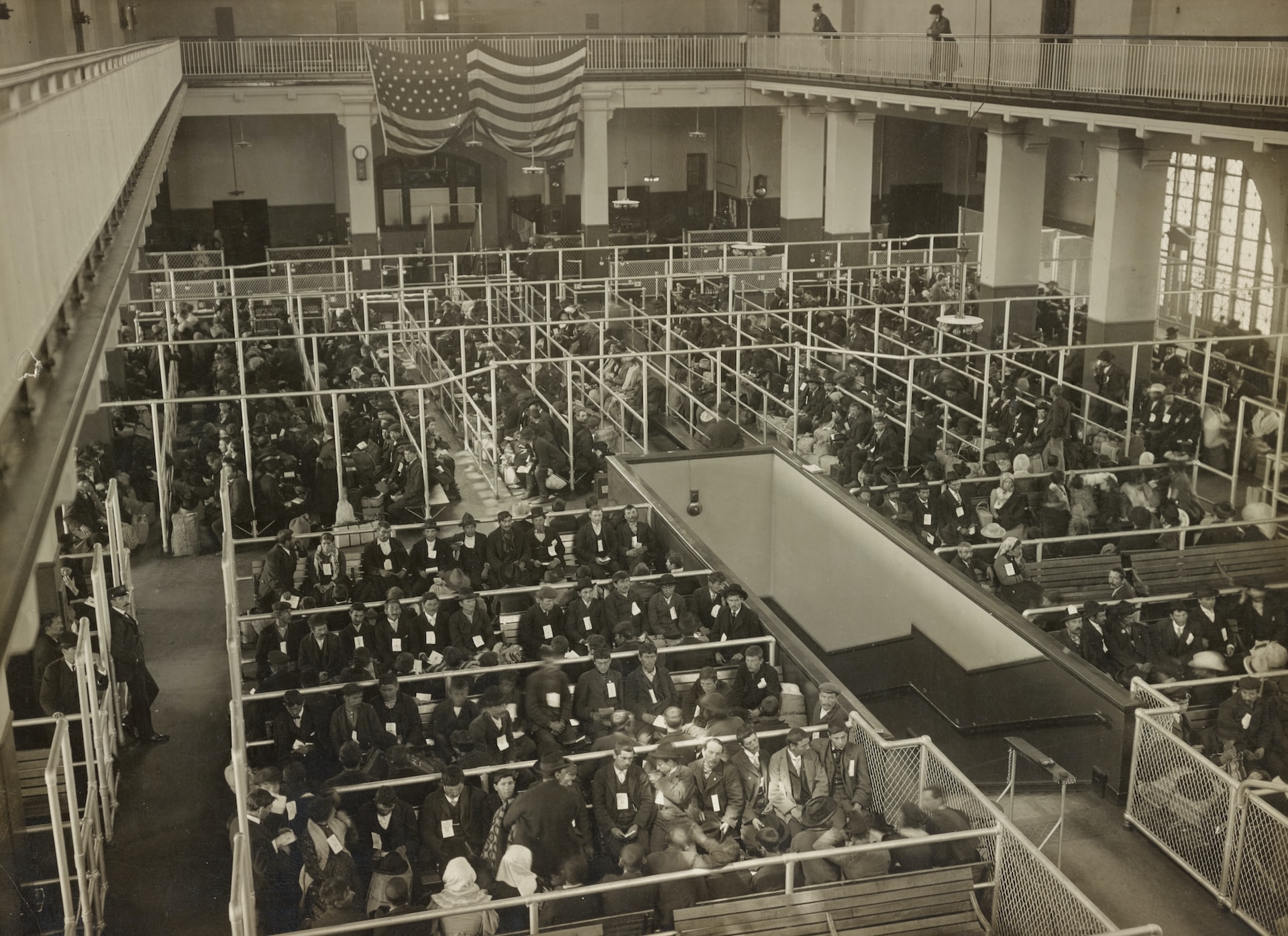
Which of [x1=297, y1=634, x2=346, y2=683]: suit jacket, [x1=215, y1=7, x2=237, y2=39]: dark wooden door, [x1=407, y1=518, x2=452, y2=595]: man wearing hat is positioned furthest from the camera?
[x1=215, y1=7, x2=237, y2=39]: dark wooden door

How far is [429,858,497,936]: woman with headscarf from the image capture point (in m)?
7.56

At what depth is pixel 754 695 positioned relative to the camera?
10.6 metres

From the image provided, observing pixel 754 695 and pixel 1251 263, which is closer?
pixel 754 695

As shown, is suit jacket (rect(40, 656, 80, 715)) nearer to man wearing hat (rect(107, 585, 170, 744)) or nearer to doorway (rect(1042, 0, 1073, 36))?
man wearing hat (rect(107, 585, 170, 744))

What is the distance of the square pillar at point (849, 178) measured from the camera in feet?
102

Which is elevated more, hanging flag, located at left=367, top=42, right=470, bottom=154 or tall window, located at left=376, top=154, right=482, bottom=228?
hanging flag, located at left=367, top=42, right=470, bottom=154

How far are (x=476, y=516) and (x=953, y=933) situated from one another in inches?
359

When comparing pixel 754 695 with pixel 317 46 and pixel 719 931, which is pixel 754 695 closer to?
pixel 719 931

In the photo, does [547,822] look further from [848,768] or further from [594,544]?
[594,544]

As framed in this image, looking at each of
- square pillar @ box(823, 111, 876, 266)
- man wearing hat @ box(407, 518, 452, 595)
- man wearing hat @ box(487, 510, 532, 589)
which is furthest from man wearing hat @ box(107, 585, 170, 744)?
square pillar @ box(823, 111, 876, 266)

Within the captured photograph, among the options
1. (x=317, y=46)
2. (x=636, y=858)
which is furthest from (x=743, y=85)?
(x=636, y=858)

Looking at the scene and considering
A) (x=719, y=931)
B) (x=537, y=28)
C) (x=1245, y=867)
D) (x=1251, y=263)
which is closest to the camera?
(x=719, y=931)

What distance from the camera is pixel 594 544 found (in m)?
13.8

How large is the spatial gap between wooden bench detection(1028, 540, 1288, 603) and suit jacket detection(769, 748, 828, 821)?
505 cm
